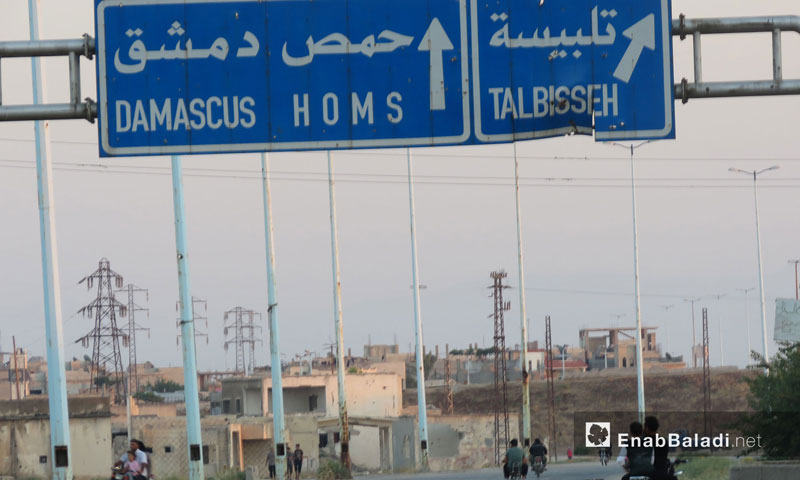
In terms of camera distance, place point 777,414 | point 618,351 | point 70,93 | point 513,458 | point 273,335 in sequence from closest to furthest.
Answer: point 70,93 → point 777,414 → point 513,458 → point 273,335 → point 618,351

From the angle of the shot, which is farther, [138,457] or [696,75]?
[138,457]


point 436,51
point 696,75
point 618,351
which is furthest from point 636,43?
point 618,351

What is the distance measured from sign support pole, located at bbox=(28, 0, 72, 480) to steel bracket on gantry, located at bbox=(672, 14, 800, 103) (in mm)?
15406

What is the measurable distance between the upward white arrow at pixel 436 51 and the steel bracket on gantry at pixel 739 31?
230 centimetres

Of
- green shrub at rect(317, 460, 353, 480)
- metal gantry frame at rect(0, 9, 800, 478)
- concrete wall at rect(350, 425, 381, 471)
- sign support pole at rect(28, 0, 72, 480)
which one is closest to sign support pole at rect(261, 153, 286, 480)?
green shrub at rect(317, 460, 353, 480)

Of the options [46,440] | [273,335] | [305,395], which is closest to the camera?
[273,335]

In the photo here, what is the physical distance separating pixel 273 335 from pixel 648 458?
24644 mm

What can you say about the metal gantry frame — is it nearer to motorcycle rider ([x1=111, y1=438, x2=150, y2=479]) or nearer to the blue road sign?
the blue road sign

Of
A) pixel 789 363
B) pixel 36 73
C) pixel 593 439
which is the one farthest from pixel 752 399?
pixel 593 439

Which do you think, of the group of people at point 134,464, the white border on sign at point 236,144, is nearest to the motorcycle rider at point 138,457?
the group of people at point 134,464

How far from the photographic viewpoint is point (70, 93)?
12828 millimetres

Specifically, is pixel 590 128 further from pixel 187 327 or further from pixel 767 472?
pixel 187 327

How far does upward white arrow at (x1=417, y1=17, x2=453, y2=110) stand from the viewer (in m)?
13.0

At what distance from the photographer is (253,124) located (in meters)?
13.0
